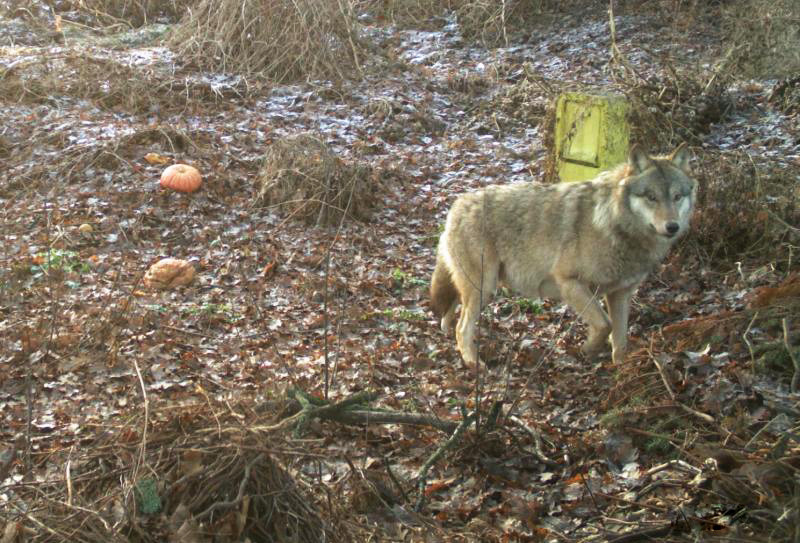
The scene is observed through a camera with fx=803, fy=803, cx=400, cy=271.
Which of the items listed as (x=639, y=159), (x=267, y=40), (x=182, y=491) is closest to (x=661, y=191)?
(x=639, y=159)

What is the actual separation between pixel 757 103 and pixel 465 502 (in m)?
9.15

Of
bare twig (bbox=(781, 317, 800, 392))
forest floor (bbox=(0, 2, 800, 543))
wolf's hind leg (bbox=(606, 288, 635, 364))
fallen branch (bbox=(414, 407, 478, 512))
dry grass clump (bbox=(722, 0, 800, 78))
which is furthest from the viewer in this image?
dry grass clump (bbox=(722, 0, 800, 78))

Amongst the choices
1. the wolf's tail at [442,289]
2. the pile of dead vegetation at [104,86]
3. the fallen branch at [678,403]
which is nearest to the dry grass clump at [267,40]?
the pile of dead vegetation at [104,86]

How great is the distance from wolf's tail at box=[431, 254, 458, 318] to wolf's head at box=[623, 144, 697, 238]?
6.03ft

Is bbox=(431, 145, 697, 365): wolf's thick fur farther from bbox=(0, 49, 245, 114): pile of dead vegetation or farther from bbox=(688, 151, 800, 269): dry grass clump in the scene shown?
bbox=(0, 49, 245, 114): pile of dead vegetation

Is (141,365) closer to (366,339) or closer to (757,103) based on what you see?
(366,339)

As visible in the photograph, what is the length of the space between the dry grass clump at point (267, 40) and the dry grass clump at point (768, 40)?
6434 mm

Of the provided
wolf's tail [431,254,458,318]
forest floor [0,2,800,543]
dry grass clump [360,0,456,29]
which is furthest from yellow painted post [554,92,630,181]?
dry grass clump [360,0,456,29]

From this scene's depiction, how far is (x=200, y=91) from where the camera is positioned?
1303 cm

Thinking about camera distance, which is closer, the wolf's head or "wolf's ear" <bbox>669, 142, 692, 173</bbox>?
the wolf's head

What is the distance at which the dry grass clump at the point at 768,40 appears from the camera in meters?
11.8

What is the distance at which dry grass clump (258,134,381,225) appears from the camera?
9.84 metres

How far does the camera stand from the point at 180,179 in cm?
1002

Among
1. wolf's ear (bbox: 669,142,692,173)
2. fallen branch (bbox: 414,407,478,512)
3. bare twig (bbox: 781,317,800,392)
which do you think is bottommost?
fallen branch (bbox: 414,407,478,512)
